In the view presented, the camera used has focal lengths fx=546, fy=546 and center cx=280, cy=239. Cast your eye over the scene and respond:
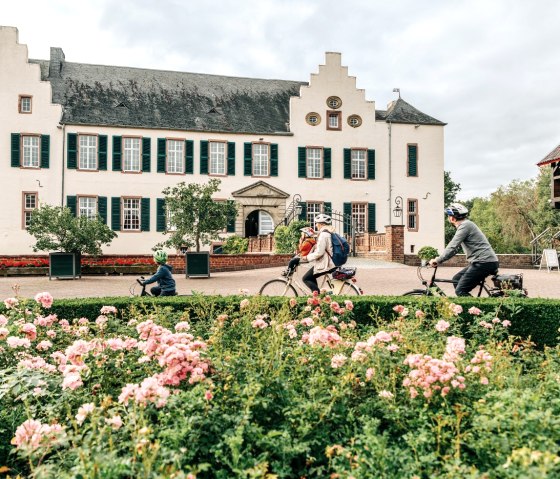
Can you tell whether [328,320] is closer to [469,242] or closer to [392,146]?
[469,242]

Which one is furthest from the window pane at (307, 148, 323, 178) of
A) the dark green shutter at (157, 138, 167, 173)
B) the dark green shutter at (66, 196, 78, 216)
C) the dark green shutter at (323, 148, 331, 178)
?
the dark green shutter at (66, 196, 78, 216)

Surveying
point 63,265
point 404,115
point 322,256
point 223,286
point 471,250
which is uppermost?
point 404,115

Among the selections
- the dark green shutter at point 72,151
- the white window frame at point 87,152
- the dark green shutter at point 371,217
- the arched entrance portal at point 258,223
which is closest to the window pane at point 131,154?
the white window frame at point 87,152

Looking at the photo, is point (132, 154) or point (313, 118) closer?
point (132, 154)

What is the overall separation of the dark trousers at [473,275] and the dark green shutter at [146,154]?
24.7m

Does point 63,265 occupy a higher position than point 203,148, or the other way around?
point 203,148

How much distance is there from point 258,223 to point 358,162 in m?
6.98

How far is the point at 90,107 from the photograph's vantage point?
29984 millimetres

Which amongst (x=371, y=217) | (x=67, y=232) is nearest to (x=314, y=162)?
(x=371, y=217)

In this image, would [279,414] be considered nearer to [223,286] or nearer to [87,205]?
[223,286]

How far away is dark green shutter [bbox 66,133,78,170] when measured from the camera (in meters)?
28.9

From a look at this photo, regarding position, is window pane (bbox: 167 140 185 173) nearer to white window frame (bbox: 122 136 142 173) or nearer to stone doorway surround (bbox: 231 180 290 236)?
white window frame (bbox: 122 136 142 173)

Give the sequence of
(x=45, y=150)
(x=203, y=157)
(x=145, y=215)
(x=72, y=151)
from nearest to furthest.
Result: (x=45, y=150) < (x=72, y=151) < (x=145, y=215) < (x=203, y=157)

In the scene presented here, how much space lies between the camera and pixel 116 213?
96.8 feet
